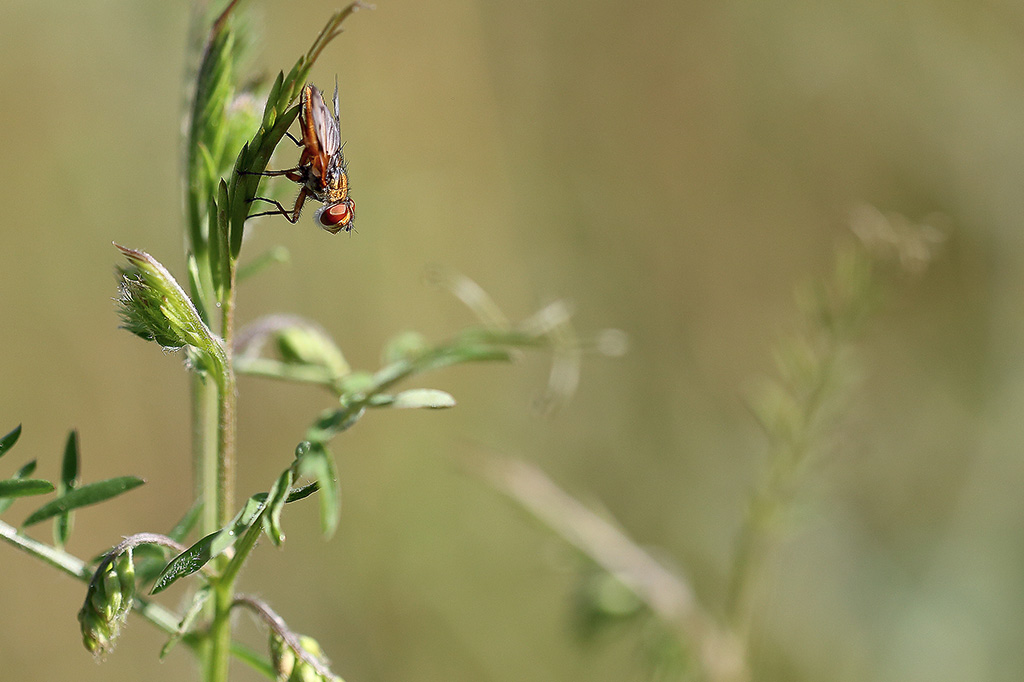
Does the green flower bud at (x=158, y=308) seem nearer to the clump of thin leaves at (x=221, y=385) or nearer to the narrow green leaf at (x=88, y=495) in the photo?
the clump of thin leaves at (x=221, y=385)

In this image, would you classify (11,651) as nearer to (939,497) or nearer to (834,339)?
(834,339)

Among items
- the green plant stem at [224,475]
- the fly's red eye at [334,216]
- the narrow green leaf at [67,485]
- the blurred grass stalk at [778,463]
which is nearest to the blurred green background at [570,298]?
the blurred grass stalk at [778,463]

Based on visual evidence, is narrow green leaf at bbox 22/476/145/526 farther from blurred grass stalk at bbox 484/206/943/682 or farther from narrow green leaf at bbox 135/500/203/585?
blurred grass stalk at bbox 484/206/943/682

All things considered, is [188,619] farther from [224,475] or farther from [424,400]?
[424,400]

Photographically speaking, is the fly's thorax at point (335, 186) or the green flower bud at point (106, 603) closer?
the green flower bud at point (106, 603)

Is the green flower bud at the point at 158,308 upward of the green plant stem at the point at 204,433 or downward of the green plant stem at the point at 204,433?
upward

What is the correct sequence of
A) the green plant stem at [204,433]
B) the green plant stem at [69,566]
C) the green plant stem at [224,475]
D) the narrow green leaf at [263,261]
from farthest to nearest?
1. the narrow green leaf at [263,261]
2. the green plant stem at [204,433]
3. the green plant stem at [69,566]
4. the green plant stem at [224,475]

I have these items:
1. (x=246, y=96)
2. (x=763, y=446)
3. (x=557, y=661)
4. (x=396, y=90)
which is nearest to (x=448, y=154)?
(x=396, y=90)
